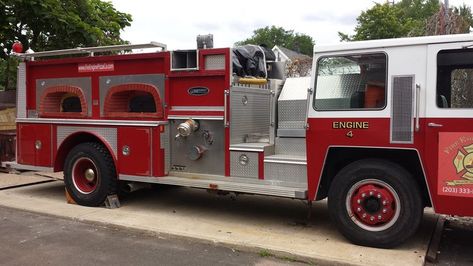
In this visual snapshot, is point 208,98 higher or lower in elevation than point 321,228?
higher

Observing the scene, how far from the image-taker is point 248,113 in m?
7.05

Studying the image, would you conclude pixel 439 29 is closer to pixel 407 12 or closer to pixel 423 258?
Result: pixel 423 258

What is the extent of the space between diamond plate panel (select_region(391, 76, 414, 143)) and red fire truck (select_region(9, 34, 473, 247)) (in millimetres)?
11

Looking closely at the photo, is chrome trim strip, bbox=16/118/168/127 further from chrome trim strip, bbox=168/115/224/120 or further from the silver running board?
the silver running board

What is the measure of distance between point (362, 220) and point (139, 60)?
3.88 meters

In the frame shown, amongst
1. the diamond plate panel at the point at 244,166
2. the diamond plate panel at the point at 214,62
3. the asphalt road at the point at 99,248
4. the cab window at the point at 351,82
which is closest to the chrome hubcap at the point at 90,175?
the asphalt road at the point at 99,248

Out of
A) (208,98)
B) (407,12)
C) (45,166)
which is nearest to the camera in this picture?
(208,98)

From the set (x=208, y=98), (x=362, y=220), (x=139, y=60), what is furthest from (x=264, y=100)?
(x=362, y=220)

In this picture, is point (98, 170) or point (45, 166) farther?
point (45, 166)

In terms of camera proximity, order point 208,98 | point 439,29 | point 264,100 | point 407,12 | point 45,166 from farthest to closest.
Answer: point 407,12, point 439,29, point 45,166, point 264,100, point 208,98

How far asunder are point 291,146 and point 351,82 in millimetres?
1231

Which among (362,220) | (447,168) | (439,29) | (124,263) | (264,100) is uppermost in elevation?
(439,29)

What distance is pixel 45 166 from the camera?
27.6 ft

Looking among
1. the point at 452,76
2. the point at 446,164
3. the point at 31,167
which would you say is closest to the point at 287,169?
the point at 446,164
